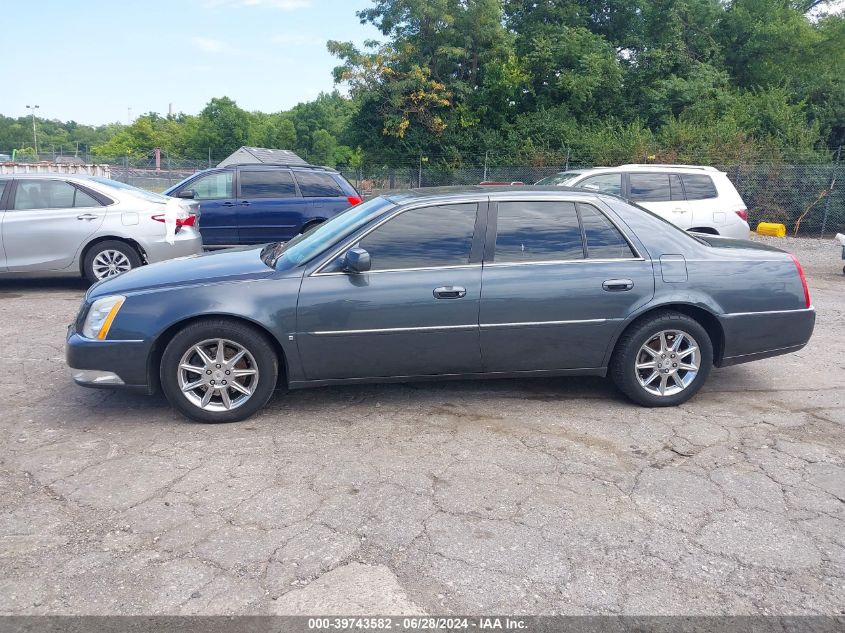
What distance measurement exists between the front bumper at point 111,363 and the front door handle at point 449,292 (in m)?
1.91

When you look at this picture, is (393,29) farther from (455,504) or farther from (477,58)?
(455,504)

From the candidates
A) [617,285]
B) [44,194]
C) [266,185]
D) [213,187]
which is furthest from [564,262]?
[213,187]

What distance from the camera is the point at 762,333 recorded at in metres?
5.21

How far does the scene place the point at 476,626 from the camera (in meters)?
2.78

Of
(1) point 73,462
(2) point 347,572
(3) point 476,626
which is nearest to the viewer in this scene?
(3) point 476,626

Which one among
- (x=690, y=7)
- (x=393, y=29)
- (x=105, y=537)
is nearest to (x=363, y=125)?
(x=393, y=29)

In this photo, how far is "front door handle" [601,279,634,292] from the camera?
16.2ft

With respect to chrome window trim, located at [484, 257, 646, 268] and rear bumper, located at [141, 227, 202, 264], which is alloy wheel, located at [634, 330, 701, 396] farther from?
rear bumper, located at [141, 227, 202, 264]

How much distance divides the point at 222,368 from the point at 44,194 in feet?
19.2

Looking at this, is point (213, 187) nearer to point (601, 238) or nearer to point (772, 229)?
point (601, 238)

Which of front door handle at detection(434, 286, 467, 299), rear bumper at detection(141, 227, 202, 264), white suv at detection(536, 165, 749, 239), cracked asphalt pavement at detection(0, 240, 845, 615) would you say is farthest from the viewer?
white suv at detection(536, 165, 749, 239)

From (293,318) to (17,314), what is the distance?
4.97 metres

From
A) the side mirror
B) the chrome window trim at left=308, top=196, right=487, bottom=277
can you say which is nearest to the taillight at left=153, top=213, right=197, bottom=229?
the chrome window trim at left=308, top=196, right=487, bottom=277

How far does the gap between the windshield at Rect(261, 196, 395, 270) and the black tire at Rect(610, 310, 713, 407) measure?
1960mm
